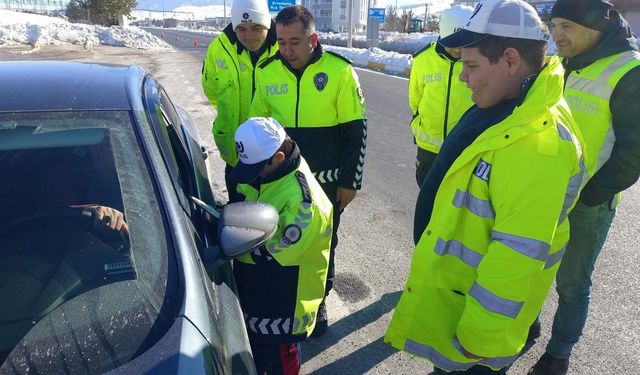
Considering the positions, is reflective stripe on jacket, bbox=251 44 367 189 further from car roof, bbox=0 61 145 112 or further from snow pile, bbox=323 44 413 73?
snow pile, bbox=323 44 413 73

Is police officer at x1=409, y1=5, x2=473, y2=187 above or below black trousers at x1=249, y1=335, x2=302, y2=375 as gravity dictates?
above

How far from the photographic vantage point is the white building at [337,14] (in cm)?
8960

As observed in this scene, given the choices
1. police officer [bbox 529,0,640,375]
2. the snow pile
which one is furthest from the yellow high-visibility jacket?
the snow pile

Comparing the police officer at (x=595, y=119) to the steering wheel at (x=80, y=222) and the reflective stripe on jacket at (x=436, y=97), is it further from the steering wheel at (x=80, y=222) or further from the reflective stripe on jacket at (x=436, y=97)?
the steering wheel at (x=80, y=222)

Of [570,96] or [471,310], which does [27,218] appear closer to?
[471,310]

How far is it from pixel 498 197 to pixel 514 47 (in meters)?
0.49

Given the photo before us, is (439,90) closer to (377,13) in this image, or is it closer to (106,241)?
(106,241)

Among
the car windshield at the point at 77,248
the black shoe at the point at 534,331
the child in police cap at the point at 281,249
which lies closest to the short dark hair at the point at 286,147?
the child in police cap at the point at 281,249

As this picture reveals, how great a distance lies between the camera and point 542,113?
4.87 ft

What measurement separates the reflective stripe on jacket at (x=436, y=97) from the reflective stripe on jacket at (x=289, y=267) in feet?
3.94

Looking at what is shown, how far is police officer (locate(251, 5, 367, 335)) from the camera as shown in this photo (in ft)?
8.61

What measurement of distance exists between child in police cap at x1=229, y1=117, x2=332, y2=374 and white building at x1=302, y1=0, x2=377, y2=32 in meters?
81.4

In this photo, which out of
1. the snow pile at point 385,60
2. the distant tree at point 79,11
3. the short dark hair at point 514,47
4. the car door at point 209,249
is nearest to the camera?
the car door at point 209,249

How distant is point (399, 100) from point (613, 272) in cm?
782
